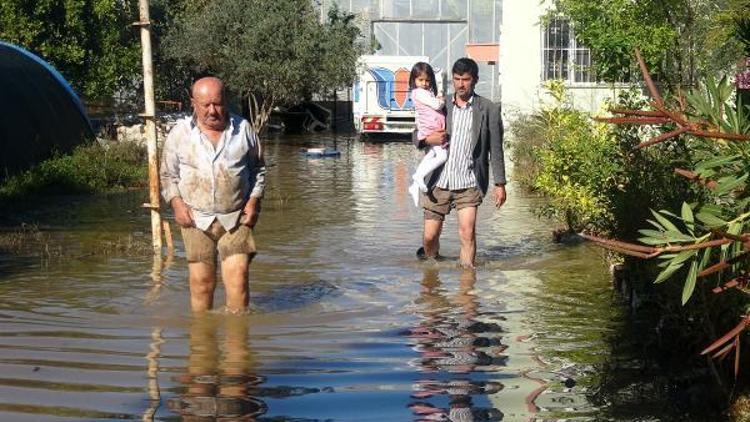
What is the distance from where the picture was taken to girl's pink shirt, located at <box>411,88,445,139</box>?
36.6ft

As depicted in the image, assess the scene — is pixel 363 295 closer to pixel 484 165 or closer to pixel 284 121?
Answer: pixel 484 165

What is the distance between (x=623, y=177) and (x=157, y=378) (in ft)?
15.5

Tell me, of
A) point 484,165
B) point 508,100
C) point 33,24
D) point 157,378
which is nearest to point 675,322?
point 157,378

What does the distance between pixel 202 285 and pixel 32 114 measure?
1067 cm

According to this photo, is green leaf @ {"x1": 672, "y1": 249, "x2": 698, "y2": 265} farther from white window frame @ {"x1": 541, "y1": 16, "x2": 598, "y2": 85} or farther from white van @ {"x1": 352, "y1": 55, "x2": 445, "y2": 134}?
white van @ {"x1": 352, "y1": 55, "x2": 445, "y2": 134}

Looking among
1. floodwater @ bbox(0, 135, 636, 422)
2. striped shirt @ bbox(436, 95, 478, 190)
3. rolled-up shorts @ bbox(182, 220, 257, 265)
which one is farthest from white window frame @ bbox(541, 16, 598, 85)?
rolled-up shorts @ bbox(182, 220, 257, 265)

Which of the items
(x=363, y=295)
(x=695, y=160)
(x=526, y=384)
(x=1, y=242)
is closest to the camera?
(x=695, y=160)

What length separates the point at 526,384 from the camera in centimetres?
697

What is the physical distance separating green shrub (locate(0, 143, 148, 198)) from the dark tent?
283 millimetres

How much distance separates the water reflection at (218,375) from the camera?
6.40 metres

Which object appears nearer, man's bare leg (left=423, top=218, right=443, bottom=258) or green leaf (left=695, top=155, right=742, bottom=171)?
green leaf (left=695, top=155, right=742, bottom=171)

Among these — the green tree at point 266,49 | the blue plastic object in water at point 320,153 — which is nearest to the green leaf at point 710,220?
the blue plastic object in water at point 320,153

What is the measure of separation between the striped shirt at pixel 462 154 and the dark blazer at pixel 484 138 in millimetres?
37

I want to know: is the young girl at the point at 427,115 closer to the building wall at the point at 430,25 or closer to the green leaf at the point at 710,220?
the green leaf at the point at 710,220
